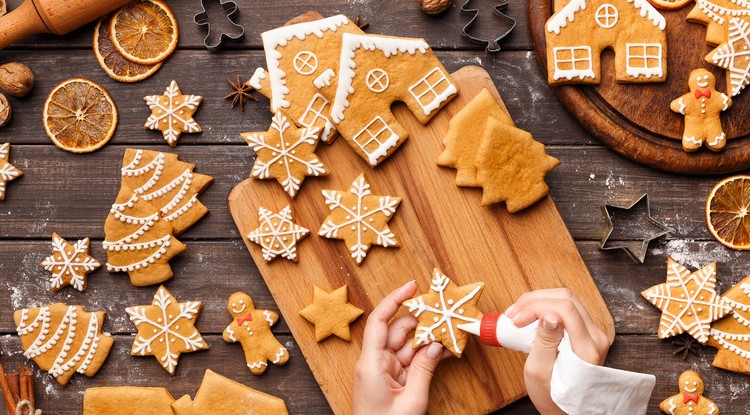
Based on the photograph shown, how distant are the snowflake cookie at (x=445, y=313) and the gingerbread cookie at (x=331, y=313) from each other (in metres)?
0.19

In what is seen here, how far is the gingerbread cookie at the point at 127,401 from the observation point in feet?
6.81

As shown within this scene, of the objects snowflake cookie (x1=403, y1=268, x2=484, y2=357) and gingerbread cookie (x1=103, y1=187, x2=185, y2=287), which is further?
gingerbread cookie (x1=103, y1=187, x2=185, y2=287)

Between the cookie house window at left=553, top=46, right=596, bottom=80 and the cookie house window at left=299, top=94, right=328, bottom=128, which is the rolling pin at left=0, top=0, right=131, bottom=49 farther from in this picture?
the cookie house window at left=553, top=46, right=596, bottom=80

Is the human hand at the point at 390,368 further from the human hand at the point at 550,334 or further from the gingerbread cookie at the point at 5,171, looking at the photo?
the gingerbread cookie at the point at 5,171

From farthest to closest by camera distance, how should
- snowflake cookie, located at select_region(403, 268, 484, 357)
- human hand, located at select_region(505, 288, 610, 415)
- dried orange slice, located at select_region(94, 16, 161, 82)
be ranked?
dried orange slice, located at select_region(94, 16, 161, 82) < snowflake cookie, located at select_region(403, 268, 484, 357) < human hand, located at select_region(505, 288, 610, 415)

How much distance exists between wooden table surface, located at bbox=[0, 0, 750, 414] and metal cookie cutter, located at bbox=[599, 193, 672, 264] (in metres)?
0.04

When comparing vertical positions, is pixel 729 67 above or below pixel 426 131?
above

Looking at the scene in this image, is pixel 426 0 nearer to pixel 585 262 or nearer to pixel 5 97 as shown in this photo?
pixel 585 262

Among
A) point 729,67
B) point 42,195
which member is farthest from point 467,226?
point 42,195

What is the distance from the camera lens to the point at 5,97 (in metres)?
2.15

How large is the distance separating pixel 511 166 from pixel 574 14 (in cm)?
51

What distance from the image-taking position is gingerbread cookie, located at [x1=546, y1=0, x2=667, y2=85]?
2.00 m

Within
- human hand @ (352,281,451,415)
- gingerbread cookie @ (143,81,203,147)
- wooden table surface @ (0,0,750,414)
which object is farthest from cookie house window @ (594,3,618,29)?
gingerbread cookie @ (143,81,203,147)

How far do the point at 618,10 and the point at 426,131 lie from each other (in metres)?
0.69
